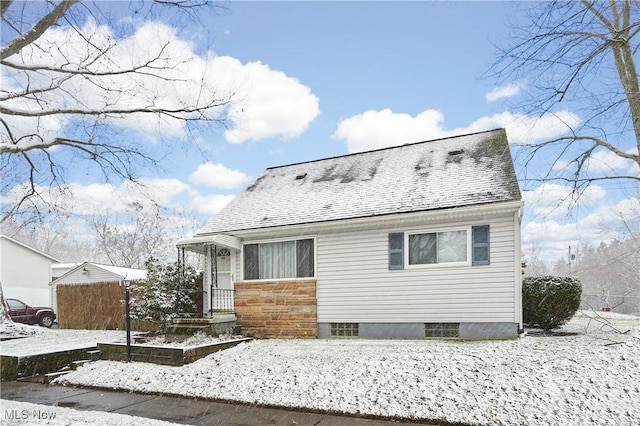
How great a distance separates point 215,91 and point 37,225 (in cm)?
656

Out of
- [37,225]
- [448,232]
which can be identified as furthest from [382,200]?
[37,225]

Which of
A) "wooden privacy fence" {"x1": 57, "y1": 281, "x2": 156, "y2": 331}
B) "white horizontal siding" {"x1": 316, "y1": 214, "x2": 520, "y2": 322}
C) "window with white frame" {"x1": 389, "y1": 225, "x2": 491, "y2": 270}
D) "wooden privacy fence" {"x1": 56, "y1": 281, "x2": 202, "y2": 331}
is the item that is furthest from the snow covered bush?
"window with white frame" {"x1": 389, "y1": 225, "x2": 491, "y2": 270}

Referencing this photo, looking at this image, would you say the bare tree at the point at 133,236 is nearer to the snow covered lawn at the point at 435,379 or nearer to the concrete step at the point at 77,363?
the concrete step at the point at 77,363

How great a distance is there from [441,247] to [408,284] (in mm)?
1158

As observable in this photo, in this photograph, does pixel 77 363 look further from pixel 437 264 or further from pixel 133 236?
pixel 133 236

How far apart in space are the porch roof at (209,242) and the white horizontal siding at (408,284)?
2.46 m

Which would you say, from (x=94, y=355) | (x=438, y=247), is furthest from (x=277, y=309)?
(x=438, y=247)

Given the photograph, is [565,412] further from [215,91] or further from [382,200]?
[215,91]

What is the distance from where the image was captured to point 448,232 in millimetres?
9484

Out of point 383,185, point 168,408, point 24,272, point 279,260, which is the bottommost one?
point 168,408

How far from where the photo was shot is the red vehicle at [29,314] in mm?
18084

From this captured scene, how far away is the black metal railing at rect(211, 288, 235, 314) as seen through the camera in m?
11.6

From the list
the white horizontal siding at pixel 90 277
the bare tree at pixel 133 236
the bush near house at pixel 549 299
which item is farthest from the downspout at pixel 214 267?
the bare tree at pixel 133 236

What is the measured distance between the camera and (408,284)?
972 centimetres
